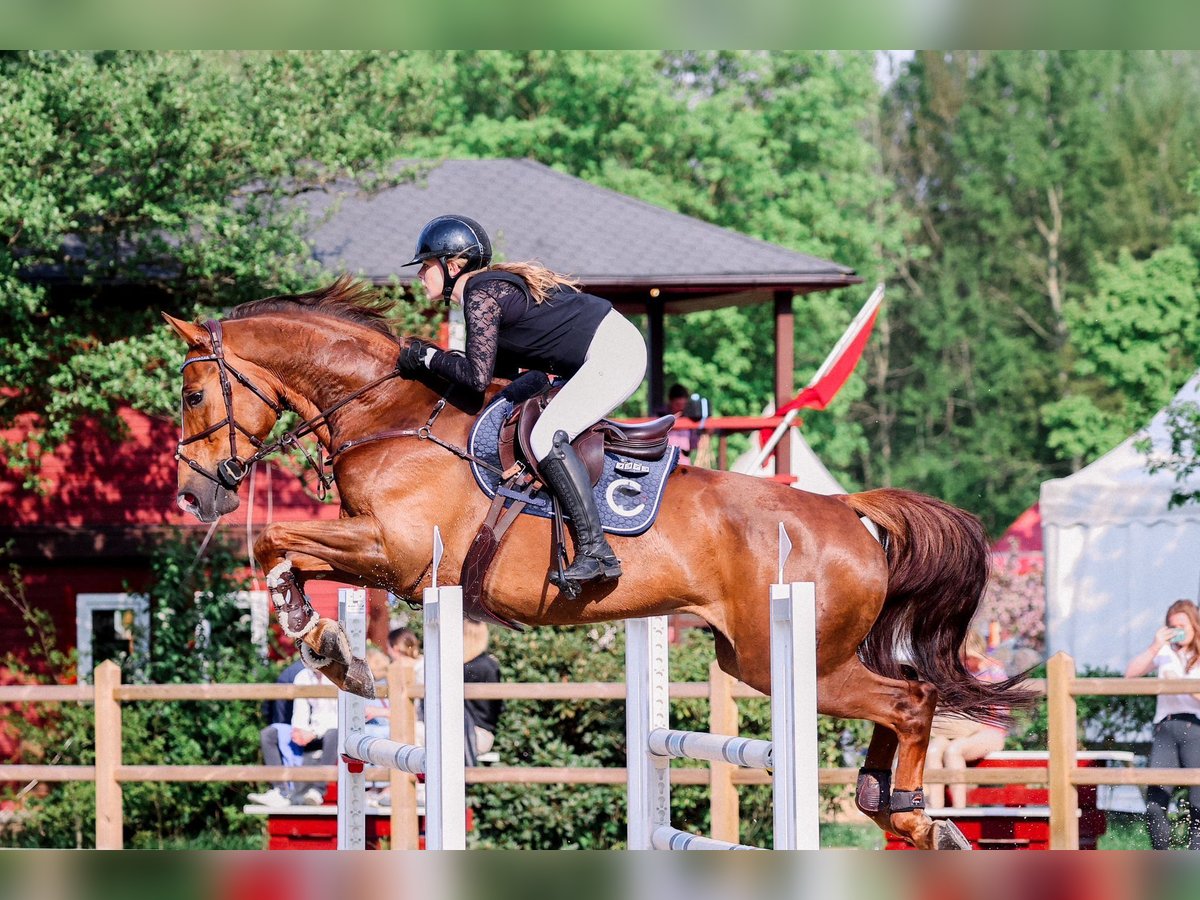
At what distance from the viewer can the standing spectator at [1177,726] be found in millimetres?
9172

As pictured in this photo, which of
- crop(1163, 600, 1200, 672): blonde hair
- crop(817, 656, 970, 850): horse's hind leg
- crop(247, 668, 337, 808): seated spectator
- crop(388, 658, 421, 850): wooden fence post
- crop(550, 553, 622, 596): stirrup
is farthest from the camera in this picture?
crop(247, 668, 337, 808): seated spectator

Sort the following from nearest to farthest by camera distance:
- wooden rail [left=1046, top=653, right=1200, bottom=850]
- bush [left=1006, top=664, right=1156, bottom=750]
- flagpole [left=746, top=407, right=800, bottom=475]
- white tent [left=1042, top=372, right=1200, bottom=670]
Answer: wooden rail [left=1046, top=653, right=1200, bottom=850] < bush [left=1006, top=664, right=1156, bottom=750] < flagpole [left=746, top=407, right=800, bottom=475] < white tent [left=1042, top=372, right=1200, bottom=670]

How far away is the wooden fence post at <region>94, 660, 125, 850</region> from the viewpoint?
9.25 meters

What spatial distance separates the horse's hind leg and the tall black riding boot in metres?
1.04

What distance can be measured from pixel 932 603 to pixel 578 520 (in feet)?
5.33

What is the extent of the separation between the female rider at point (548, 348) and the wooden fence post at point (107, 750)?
4.18 meters

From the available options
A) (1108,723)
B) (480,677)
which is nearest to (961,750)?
(480,677)

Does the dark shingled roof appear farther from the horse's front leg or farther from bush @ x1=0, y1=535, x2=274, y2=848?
the horse's front leg

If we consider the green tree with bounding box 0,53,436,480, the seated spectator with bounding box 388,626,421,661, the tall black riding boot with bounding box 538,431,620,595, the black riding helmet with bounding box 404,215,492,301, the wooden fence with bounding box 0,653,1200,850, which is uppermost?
the green tree with bounding box 0,53,436,480

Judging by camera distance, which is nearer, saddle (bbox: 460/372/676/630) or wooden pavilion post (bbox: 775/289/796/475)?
saddle (bbox: 460/372/676/630)

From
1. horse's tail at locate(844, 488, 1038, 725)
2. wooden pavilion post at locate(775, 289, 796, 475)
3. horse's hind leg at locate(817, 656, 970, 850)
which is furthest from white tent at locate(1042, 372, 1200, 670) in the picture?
horse's hind leg at locate(817, 656, 970, 850)

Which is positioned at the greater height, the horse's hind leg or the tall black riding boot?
the tall black riding boot

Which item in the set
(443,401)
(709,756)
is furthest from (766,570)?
(443,401)

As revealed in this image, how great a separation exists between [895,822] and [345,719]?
2295 mm
